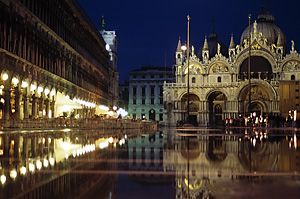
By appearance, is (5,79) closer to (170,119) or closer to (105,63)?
(105,63)

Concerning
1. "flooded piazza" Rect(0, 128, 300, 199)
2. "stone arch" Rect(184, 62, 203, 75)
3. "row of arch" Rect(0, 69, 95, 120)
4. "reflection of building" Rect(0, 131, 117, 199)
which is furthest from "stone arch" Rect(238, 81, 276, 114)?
"reflection of building" Rect(0, 131, 117, 199)

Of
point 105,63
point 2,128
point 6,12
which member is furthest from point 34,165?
point 105,63

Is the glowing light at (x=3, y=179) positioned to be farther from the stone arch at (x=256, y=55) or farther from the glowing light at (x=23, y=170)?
the stone arch at (x=256, y=55)

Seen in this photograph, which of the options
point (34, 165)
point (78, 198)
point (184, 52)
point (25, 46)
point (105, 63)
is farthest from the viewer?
point (184, 52)

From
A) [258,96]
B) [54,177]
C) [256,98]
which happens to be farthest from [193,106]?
[54,177]

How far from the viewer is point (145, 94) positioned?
139 metres

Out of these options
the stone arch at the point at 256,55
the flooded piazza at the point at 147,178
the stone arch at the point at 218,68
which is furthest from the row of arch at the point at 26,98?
the stone arch at the point at 256,55

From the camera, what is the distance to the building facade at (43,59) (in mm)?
35844

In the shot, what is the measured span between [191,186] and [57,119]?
121 ft

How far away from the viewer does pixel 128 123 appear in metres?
44.4

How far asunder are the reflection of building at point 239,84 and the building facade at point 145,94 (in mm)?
31051

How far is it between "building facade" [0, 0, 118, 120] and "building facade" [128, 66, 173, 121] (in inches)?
2387

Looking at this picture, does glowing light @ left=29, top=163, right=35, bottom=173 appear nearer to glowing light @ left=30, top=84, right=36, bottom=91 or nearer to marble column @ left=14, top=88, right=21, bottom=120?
marble column @ left=14, top=88, right=21, bottom=120

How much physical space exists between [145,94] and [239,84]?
4698 cm
